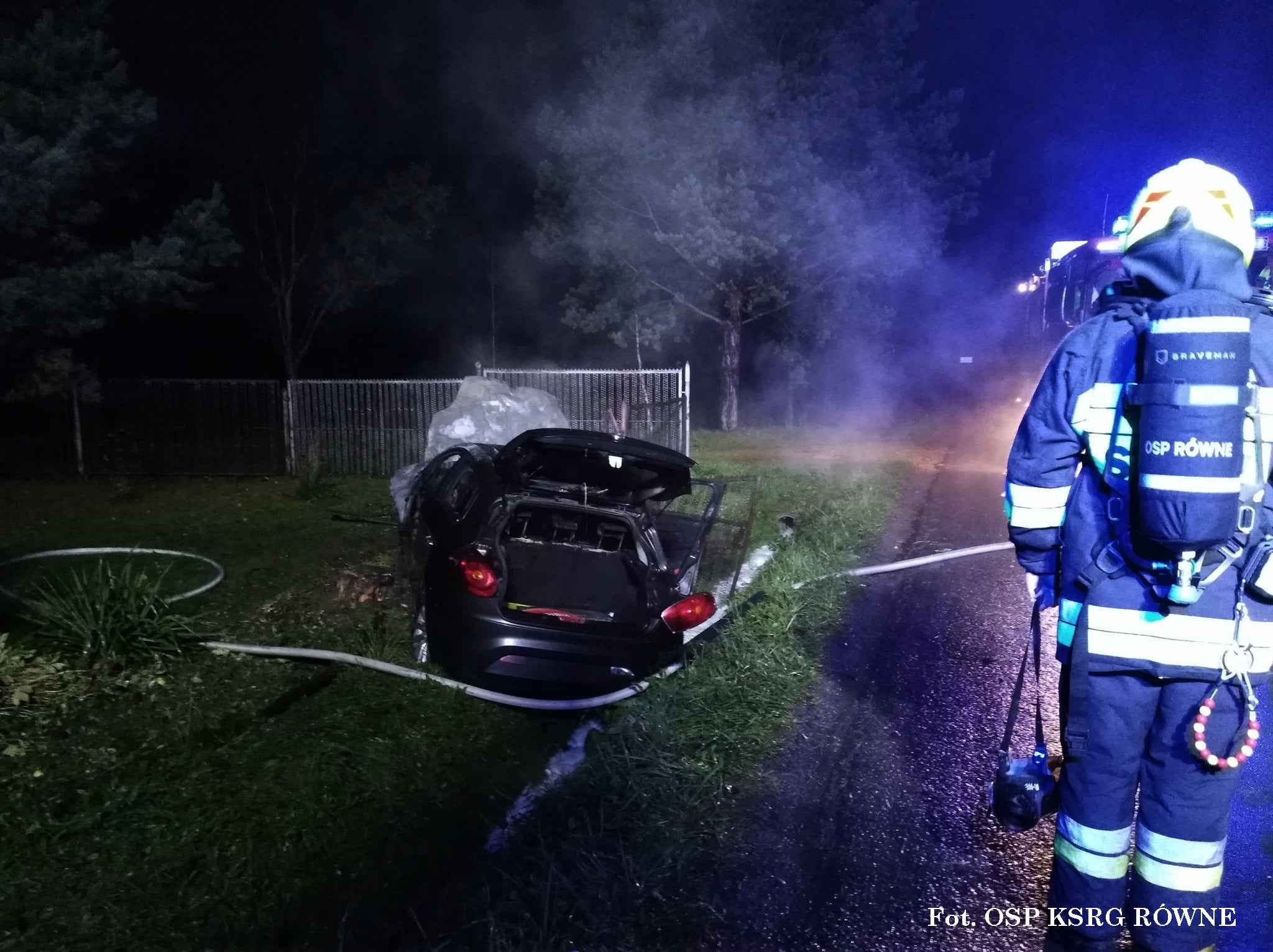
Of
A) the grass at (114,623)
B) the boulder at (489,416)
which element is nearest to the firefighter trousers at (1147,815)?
the grass at (114,623)

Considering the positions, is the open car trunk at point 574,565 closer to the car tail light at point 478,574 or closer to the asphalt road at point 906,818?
the car tail light at point 478,574

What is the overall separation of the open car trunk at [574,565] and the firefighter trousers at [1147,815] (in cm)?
240

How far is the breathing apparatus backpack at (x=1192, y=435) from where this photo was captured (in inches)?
79.0

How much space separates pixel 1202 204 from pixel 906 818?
7.52ft

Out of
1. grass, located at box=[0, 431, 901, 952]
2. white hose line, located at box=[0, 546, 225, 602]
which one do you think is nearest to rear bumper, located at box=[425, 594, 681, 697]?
grass, located at box=[0, 431, 901, 952]

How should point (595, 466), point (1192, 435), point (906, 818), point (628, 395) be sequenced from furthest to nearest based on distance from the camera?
point (628, 395)
point (595, 466)
point (906, 818)
point (1192, 435)

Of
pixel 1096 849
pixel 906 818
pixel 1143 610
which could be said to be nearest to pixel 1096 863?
pixel 1096 849

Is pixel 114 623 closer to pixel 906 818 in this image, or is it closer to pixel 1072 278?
pixel 906 818

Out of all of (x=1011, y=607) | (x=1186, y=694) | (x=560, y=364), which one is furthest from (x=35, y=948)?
(x=560, y=364)

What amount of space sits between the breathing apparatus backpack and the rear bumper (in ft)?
8.67

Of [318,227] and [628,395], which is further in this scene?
[318,227]

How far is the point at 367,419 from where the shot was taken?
12.4m

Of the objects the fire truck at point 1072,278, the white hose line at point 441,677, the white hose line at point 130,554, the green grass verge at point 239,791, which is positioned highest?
the fire truck at point 1072,278

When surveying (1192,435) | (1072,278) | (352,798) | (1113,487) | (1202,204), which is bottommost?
(352,798)
